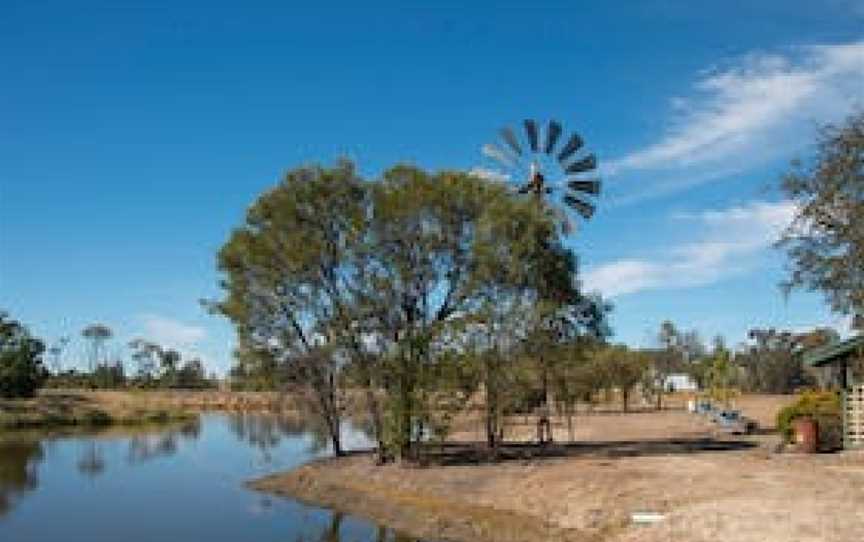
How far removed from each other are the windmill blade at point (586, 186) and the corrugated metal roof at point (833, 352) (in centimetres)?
1178

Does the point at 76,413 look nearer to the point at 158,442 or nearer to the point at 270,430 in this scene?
the point at 270,430

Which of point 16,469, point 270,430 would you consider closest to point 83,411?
point 270,430

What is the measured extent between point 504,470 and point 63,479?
25820mm

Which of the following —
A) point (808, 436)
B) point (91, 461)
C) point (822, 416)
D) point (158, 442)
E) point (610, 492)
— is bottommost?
point (158, 442)

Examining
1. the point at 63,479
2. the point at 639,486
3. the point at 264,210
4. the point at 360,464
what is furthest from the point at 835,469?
the point at 63,479

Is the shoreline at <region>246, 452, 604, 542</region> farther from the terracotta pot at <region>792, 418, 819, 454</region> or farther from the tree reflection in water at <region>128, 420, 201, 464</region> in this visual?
the tree reflection in water at <region>128, 420, 201, 464</region>

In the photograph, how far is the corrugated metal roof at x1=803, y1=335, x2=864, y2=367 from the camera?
38675mm

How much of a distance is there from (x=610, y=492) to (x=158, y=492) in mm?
24755

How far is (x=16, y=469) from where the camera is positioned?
186 feet

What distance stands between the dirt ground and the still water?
76.1 inches

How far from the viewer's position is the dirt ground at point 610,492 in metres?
24.5

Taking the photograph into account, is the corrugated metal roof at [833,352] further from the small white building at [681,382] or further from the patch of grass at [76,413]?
the small white building at [681,382]

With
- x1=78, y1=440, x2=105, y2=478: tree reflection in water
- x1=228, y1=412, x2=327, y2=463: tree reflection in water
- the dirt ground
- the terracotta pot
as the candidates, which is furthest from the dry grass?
the terracotta pot

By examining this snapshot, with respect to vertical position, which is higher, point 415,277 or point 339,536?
point 415,277
